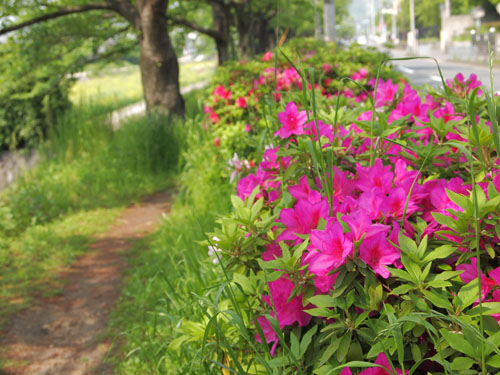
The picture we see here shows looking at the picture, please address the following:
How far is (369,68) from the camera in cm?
552

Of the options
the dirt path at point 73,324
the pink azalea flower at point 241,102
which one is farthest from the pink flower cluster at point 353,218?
the pink azalea flower at point 241,102

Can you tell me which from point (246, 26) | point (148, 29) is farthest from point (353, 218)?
point (246, 26)

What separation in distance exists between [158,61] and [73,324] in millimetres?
6541

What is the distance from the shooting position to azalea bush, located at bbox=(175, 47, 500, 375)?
1.23m

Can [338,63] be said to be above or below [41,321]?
above

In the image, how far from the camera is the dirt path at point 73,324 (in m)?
3.48

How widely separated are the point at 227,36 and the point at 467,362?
1373 cm

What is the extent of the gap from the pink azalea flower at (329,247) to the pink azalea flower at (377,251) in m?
0.04

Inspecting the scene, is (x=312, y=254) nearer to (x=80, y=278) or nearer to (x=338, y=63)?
(x=80, y=278)

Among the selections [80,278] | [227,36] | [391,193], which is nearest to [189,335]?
[391,193]

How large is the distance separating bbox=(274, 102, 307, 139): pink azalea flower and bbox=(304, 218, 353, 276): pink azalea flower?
67 cm

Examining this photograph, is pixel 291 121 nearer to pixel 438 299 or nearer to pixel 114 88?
pixel 438 299

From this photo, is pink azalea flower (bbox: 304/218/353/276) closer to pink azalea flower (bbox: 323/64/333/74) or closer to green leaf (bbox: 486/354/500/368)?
green leaf (bbox: 486/354/500/368)

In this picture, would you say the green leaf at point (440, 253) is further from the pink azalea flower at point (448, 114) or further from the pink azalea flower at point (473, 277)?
the pink azalea flower at point (448, 114)
